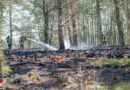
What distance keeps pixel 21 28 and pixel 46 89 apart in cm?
1099

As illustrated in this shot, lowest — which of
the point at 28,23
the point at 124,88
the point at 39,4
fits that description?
the point at 124,88

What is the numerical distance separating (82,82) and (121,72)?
1504 mm

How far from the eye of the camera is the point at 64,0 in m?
15.2

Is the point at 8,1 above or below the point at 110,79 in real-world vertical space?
above

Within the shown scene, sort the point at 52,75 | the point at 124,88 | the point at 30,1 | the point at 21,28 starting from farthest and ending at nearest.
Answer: the point at 30,1, the point at 21,28, the point at 52,75, the point at 124,88

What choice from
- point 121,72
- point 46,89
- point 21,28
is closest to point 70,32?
point 21,28

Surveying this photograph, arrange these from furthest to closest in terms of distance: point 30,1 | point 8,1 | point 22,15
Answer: point 22,15
point 30,1
point 8,1

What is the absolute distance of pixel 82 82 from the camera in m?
3.91

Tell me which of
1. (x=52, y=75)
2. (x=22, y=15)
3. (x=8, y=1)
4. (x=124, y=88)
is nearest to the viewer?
(x=124, y=88)

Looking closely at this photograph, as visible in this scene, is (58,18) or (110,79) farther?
(58,18)

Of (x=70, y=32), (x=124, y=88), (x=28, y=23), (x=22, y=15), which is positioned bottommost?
(x=124, y=88)

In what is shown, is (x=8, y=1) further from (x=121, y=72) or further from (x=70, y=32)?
(x=121, y=72)

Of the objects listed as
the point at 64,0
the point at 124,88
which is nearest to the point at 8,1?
the point at 64,0

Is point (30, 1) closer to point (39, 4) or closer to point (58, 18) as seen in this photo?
point (39, 4)
